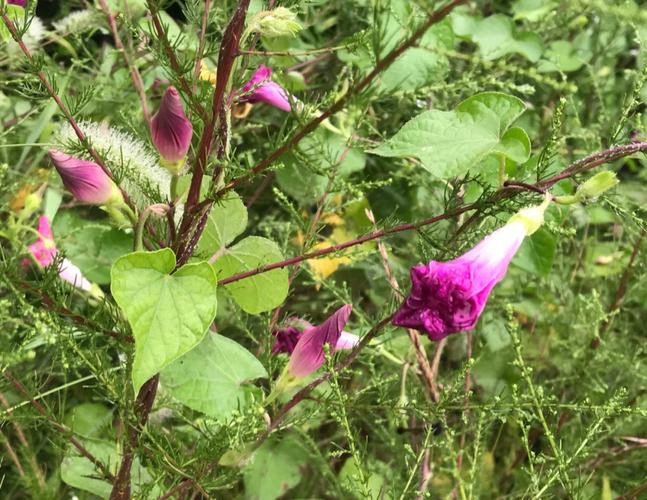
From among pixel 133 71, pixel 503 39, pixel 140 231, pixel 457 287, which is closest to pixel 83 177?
pixel 140 231

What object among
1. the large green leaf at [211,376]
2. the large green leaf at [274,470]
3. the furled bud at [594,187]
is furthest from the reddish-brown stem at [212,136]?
the large green leaf at [274,470]

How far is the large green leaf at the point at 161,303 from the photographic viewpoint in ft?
1.60

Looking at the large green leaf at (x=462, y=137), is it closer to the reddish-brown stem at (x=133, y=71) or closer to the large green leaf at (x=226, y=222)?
the large green leaf at (x=226, y=222)

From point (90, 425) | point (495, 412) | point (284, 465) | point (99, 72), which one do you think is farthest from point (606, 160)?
point (99, 72)

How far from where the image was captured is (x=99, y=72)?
1.17 metres

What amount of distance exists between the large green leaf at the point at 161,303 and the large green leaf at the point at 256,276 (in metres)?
0.13

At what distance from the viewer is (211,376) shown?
64 cm

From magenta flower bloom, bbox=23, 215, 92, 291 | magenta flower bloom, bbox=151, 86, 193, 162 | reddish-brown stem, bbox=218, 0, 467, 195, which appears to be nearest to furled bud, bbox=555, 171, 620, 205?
reddish-brown stem, bbox=218, 0, 467, 195

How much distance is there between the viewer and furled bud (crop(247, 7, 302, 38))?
1.66ft

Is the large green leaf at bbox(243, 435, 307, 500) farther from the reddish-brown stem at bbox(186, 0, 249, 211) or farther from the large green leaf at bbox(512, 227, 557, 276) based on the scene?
the reddish-brown stem at bbox(186, 0, 249, 211)

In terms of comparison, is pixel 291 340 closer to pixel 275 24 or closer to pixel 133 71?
pixel 275 24

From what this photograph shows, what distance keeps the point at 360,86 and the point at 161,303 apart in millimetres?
200

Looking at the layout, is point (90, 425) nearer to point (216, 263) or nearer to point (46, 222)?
point (46, 222)

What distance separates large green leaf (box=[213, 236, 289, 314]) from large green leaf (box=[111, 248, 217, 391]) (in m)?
0.13
